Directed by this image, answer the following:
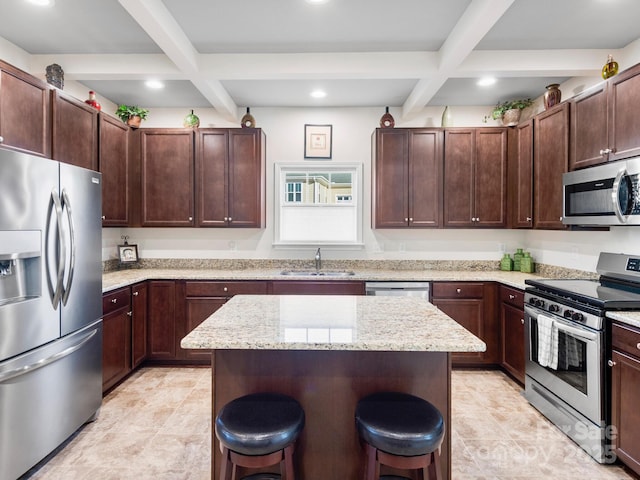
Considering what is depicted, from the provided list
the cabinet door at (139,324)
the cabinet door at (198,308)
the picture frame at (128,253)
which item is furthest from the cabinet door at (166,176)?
the cabinet door at (198,308)

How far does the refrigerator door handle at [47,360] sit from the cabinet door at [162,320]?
3.42 ft

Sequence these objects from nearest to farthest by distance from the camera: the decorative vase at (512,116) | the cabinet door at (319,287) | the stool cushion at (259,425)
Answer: the stool cushion at (259,425) → the cabinet door at (319,287) → the decorative vase at (512,116)

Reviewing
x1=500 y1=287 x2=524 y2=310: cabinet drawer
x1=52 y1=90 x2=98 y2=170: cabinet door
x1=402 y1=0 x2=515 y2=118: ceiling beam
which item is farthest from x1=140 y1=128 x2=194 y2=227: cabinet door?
x1=500 y1=287 x2=524 y2=310: cabinet drawer

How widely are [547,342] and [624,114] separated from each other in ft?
5.40

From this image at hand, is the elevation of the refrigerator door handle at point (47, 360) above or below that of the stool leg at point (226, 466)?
above

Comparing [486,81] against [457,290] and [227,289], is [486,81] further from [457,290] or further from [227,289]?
[227,289]

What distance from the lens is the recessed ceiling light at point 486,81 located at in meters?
3.49

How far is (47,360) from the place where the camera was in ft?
7.21

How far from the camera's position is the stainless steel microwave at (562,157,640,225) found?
94.8 inches

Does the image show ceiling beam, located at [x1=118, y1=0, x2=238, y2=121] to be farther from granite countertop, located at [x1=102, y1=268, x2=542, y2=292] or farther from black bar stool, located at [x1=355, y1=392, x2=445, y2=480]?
black bar stool, located at [x1=355, y1=392, x2=445, y2=480]

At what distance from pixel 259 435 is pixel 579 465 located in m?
2.06

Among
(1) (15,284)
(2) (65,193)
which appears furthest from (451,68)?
(1) (15,284)

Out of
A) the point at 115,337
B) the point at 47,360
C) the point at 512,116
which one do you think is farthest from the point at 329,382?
the point at 512,116

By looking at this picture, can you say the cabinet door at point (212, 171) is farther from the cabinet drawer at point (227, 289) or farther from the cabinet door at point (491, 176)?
the cabinet door at point (491, 176)
